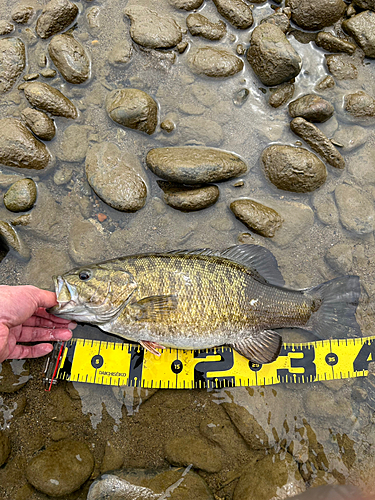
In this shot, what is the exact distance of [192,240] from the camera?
15.1 ft

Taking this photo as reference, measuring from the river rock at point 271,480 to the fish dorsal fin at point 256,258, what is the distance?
2.15m

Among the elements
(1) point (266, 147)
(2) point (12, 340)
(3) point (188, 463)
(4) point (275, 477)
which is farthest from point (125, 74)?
(4) point (275, 477)

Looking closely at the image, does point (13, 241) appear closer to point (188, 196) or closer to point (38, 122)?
point (38, 122)

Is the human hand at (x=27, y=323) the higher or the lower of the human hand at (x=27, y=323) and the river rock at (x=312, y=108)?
the lower

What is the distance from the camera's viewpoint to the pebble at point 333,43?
470cm

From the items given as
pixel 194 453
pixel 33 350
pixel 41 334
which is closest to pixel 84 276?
pixel 41 334

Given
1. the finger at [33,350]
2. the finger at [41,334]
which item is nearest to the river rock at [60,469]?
the finger at [33,350]

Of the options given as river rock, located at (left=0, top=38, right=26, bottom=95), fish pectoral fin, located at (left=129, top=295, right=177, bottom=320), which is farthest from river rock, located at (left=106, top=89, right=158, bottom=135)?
fish pectoral fin, located at (left=129, top=295, right=177, bottom=320)

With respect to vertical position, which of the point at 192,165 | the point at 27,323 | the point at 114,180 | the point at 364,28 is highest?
the point at 364,28

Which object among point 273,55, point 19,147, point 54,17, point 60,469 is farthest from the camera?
point 54,17

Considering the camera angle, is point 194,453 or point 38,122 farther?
point 38,122

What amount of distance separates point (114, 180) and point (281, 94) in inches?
103

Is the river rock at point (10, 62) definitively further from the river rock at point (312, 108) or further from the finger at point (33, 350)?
the river rock at point (312, 108)

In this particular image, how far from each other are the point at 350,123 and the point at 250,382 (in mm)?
3813
